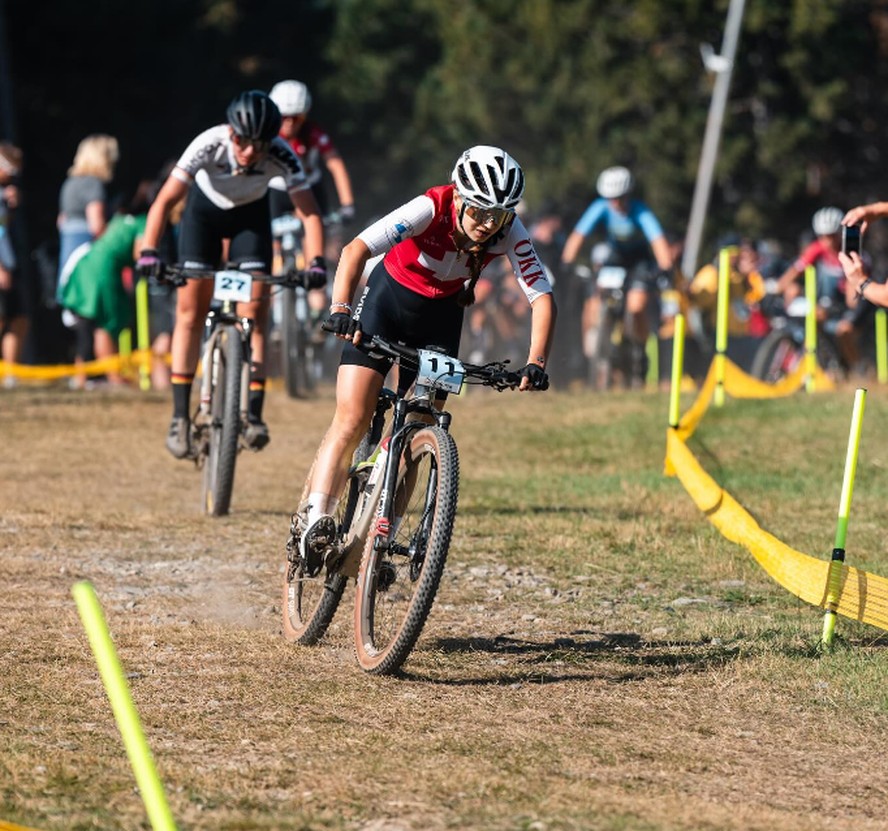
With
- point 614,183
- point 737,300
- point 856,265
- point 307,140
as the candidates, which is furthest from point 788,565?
point 737,300

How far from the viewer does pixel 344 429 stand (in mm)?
7727

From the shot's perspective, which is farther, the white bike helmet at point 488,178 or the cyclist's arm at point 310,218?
the cyclist's arm at point 310,218

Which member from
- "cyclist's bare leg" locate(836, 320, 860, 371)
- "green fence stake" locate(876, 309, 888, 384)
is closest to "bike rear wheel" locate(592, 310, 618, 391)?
"cyclist's bare leg" locate(836, 320, 860, 371)

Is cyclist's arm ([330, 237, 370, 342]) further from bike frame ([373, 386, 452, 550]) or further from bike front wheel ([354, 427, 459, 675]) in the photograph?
bike front wheel ([354, 427, 459, 675])

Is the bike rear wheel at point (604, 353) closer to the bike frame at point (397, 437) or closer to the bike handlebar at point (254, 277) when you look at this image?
the bike handlebar at point (254, 277)

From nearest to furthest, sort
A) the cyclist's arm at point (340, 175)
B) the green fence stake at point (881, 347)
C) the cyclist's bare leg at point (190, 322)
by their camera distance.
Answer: the cyclist's bare leg at point (190, 322) < the cyclist's arm at point (340, 175) < the green fence stake at point (881, 347)

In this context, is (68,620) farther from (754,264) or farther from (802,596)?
(754,264)

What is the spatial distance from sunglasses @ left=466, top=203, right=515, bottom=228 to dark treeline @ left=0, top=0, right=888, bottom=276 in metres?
30.1

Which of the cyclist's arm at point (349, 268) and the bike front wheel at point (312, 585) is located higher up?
the cyclist's arm at point (349, 268)

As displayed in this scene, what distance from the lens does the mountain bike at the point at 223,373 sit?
415 inches

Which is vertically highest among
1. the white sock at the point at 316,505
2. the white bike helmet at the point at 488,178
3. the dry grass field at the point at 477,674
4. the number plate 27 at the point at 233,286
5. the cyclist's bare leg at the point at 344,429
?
the white bike helmet at the point at 488,178

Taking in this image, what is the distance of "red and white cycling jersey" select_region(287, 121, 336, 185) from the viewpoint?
1523 cm

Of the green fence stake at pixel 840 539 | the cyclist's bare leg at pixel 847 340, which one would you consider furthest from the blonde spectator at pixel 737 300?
the green fence stake at pixel 840 539

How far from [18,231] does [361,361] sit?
80.9 ft
